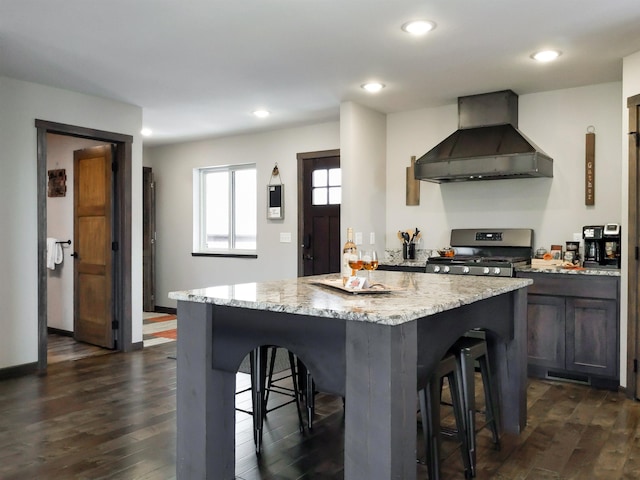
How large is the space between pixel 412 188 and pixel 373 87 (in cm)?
125

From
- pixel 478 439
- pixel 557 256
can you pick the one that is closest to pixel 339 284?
pixel 478 439

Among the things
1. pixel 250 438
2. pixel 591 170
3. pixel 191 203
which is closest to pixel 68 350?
pixel 191 203

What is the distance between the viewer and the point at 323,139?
601cm

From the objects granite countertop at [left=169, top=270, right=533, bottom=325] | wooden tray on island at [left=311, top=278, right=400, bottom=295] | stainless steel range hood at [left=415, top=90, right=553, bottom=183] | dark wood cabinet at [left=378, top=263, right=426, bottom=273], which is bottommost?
dark wood cabinet at [left=378, top=263, right=426, bottom=273]

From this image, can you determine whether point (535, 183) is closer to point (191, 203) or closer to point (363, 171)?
point (363, 171)

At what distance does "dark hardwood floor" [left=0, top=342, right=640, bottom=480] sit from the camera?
2.51 m

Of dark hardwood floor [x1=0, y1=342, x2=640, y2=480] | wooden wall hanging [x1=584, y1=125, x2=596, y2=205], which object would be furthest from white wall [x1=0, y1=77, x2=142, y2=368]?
wooden wall hanging [x1=584, y1=125, x2=596, y2=205]

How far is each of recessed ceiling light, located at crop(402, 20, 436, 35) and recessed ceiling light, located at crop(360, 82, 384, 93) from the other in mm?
1113

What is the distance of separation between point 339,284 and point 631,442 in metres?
1.83

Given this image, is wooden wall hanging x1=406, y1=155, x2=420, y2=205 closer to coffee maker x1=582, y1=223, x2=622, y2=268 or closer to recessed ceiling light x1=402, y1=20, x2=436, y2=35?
coffee maker x1=582, y1=223, x2=622, y2=268

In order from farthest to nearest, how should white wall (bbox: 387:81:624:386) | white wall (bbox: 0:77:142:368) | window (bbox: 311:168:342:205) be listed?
window (bbox: 311:168:342:205) → white wall (bbox: 387:81:624:386) → white wall (bbox: 0:77:142:368)

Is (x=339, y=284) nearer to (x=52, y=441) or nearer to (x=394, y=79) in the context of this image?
(x=52, y=441)

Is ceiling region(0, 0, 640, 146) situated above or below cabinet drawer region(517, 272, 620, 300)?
above

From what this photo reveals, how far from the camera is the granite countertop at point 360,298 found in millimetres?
1755
